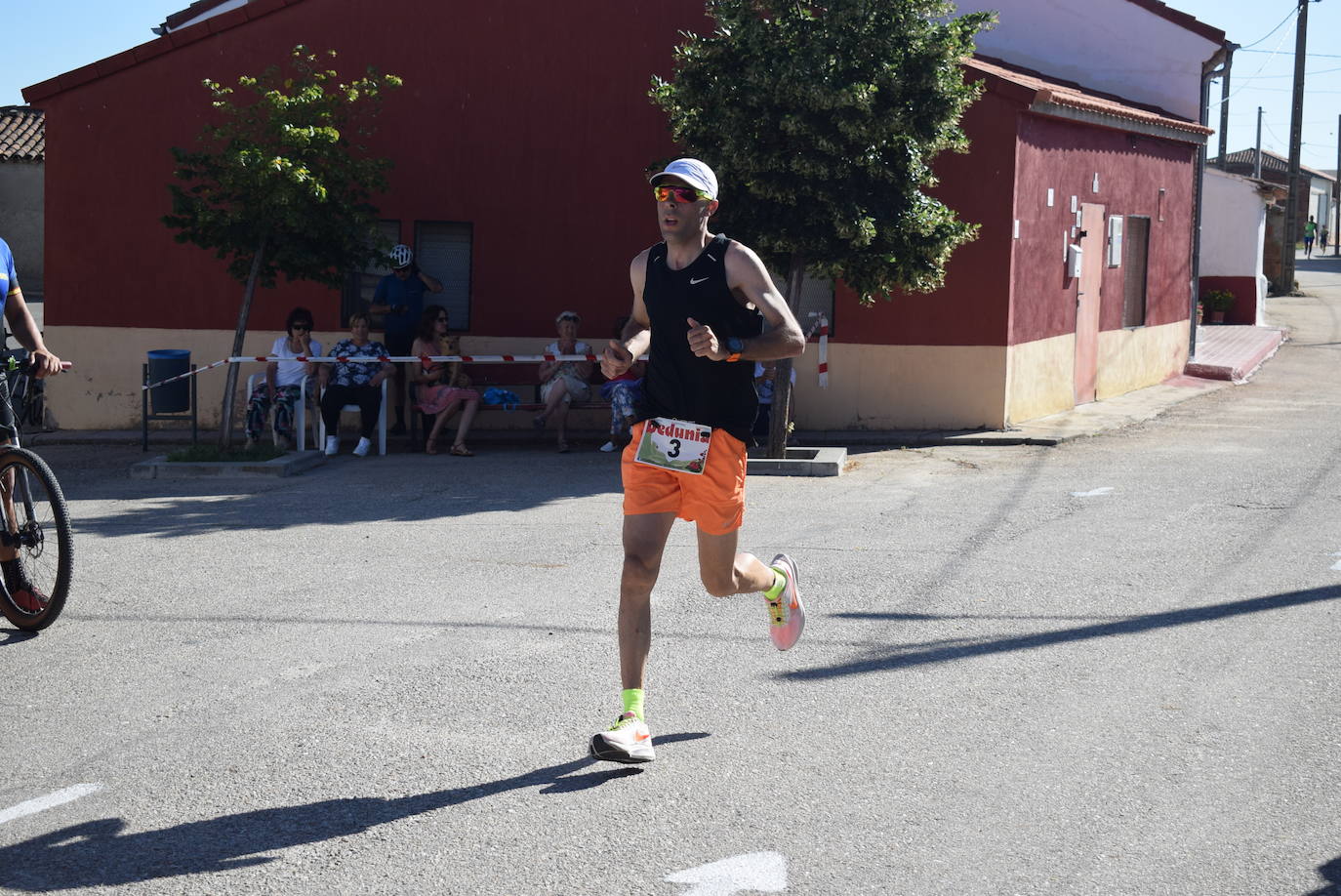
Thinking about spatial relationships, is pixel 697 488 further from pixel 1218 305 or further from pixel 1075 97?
pixel 1218 305

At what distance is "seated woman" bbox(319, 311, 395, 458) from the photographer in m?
13.5

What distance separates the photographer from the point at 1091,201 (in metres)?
16.9

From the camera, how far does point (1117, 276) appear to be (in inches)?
723

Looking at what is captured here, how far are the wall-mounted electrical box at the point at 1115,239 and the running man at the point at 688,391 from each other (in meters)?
13.6

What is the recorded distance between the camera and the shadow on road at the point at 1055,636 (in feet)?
20.0

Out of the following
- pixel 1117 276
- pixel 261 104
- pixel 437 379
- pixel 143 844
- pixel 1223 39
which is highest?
pixel 1223 39

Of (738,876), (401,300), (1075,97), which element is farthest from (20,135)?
(738,876)

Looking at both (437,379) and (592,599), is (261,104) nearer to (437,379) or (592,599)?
(437,379)

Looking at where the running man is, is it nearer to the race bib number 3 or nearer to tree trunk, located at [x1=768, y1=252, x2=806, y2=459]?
the race bib number 3

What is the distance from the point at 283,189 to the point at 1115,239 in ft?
33.2

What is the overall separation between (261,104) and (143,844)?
32.3 feet

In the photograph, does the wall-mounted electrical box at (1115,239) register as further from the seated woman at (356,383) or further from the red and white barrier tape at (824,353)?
the seated woman at (356,383)

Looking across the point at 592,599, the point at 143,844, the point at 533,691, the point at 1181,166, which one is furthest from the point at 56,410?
the point at 1181,166

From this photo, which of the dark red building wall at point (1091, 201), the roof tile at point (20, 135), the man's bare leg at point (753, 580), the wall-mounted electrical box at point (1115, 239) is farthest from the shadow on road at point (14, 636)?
the roof tile at point (20, 135)
